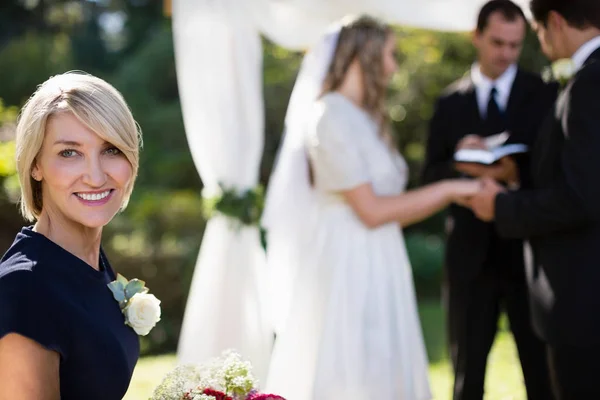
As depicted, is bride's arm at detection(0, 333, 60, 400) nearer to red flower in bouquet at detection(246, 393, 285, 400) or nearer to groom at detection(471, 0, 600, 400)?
red flower in bouquet at detection(246, 393, 285, 400)

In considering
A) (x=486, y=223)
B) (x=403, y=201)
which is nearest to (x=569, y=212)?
(x=403, y=201)

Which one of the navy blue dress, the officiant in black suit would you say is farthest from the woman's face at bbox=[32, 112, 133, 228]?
the officiant in black suit

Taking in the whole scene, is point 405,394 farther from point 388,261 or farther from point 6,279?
point 6,279

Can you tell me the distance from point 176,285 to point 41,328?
27.1 ft

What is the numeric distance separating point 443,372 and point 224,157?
389 cm

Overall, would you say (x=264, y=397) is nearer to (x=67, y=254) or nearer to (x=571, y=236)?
(x=67, y=254)

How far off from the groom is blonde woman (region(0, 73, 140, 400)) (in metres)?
1.83

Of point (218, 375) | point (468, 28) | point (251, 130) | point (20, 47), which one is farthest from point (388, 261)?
point (20, 47)

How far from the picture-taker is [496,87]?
14.4 ft

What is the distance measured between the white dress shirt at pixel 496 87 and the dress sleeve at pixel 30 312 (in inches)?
123

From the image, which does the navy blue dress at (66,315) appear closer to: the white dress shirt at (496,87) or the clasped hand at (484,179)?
the clasped hand at (484,179)

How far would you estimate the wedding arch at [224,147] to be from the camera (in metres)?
4.43

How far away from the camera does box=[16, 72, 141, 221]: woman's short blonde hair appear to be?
1.93m

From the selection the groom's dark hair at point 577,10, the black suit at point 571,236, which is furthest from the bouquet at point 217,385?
the groom's dark hair at point 577,10
